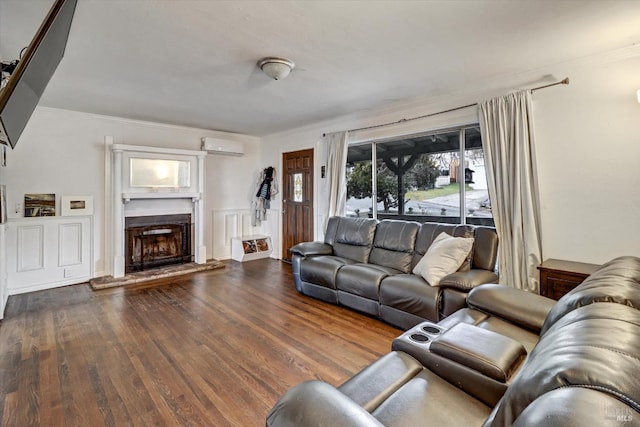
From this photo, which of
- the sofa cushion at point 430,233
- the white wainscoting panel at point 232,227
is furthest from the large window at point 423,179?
the white wainscoting panel at point 232,227

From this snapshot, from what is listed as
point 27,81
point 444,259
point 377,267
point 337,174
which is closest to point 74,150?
point 337,174

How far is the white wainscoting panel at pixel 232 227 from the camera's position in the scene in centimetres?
591

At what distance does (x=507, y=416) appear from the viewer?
27.7 inches

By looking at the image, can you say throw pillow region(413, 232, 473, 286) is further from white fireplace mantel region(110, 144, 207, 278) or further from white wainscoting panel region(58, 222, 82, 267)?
white wainscoting panel region(58, 222, 82, 267)

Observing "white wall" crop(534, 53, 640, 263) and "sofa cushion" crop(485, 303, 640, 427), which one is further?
"white wall" crop(534, 53, 640, 263)

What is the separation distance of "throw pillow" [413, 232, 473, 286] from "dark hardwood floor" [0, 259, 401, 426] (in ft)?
2.03

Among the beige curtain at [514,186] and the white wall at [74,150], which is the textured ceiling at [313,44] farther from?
the white wall at [74,150]

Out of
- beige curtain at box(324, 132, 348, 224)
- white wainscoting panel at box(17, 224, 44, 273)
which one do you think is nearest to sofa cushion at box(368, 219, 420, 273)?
beige curtain at box(324, 132, 348, 224)

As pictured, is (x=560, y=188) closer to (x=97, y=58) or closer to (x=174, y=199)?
(x=97, y=58)

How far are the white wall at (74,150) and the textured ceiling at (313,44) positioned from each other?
0.53m

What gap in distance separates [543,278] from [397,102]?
8.35 ft

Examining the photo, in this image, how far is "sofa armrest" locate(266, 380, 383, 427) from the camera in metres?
0.84

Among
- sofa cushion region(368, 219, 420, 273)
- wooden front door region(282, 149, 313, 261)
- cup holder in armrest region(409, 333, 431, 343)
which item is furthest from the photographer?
wooden front door region(282, 149, 313, 261)

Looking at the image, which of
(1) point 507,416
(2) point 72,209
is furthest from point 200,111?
(1) point 507,416
